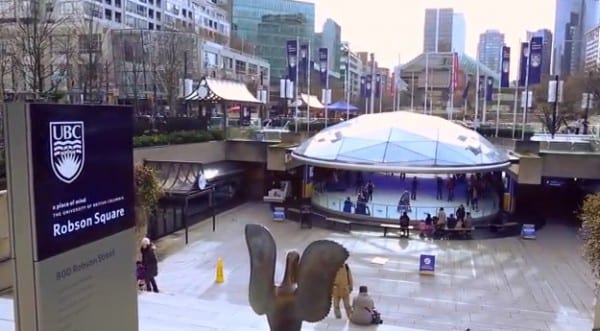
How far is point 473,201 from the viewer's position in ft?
91.1

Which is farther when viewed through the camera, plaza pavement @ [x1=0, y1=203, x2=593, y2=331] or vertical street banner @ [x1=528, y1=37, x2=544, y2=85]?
vertical street banner @ [x1=528, y1=37, x2=544, y2=85]

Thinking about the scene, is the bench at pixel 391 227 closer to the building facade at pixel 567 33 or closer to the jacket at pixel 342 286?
the jacket at pixel 342 286

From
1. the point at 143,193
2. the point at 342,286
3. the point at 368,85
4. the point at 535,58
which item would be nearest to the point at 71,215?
the point at 342,286

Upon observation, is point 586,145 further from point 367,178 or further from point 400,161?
point 367,178

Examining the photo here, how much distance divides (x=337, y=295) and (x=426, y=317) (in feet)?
8.87

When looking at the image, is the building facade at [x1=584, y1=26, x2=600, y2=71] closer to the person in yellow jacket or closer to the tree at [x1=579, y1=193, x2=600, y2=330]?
the tree at [x1=579, y1=193, x2=600, y2=330]

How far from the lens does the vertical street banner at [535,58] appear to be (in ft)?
106

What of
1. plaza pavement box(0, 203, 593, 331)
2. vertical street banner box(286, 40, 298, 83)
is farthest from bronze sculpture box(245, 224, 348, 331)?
vertical street banner box(286, 40, 298, 83)

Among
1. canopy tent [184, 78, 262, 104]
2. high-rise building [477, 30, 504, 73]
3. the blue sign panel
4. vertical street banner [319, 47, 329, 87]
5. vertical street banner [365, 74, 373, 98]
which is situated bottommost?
the blue sign panel

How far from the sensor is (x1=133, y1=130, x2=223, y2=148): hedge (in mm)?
24594

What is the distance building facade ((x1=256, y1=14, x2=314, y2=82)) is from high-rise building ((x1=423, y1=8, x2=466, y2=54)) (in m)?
32.4

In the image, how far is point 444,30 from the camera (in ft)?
453

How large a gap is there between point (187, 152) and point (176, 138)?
92 cm

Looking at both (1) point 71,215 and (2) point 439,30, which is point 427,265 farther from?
(2) point 439,30
